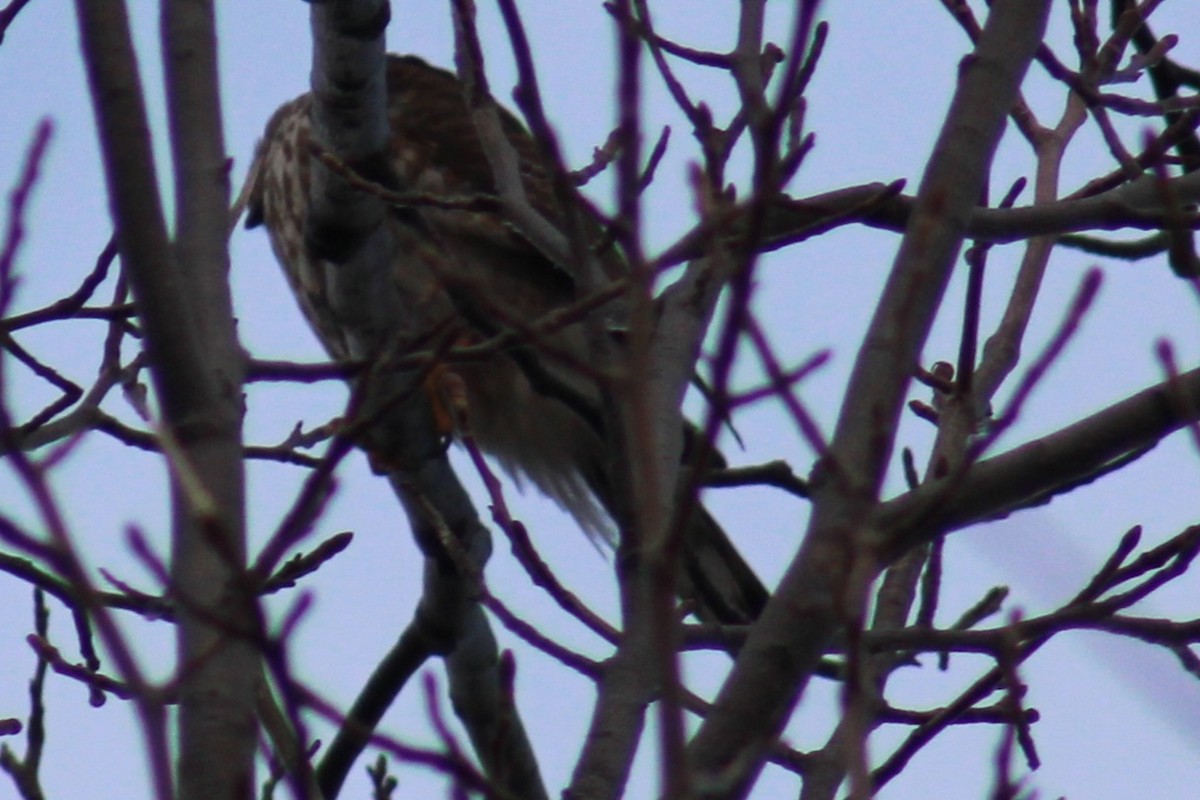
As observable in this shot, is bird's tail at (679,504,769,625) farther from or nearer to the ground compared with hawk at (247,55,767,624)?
nearer to the ground

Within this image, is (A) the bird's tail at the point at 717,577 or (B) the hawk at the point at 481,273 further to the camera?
(B) the hawk at the point at 481,273

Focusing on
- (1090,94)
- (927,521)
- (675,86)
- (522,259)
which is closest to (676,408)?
(675,86)

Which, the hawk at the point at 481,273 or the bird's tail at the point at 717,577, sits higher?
the hawk at the point at 481,273

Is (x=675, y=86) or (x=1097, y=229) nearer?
(x=1097, y=229)

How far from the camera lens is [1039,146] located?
3.56m

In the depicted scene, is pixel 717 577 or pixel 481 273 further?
pixel 481 273

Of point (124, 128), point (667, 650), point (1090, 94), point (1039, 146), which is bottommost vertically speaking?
point (667, 650)

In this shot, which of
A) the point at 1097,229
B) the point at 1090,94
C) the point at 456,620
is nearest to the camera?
the point at 1097,229

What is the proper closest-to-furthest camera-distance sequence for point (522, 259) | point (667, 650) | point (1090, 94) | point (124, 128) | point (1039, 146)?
point (667, 650) → point (124, 128) → point (1090, 94) → point (1039, 146) → point (522, 259)

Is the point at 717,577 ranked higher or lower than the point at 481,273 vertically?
lower

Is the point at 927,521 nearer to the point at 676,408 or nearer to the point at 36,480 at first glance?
the point at 676,408

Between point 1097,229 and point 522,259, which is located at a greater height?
point 522,259

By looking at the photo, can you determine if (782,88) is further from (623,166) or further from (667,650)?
(667,650)

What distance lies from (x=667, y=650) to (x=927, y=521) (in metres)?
0.81
